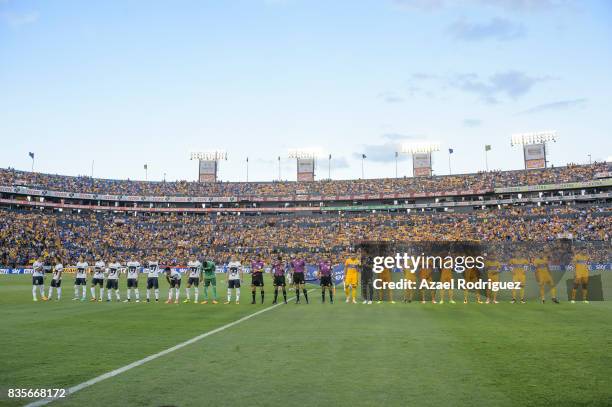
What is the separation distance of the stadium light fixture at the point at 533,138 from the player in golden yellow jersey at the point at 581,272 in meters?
66.1

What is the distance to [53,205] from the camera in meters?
81.2

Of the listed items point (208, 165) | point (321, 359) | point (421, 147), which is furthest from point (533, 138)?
point (321, 359)

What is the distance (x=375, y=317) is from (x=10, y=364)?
1075 cm

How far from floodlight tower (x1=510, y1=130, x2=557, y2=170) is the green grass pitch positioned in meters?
72.1

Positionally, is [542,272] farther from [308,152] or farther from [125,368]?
[308,152]

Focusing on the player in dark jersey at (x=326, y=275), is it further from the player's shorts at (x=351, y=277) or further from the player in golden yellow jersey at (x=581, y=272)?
the player in golden yellow jersey at (x=581, y=272)

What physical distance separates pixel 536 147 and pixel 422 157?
19.3 metres

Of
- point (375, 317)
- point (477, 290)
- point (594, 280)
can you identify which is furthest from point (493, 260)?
point (375, 317)

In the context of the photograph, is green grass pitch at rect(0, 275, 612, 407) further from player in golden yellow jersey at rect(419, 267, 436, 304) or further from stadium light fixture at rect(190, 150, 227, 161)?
stadium light fixture at rect(190, 150, 227, 161)

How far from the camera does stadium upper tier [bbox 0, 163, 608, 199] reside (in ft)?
249

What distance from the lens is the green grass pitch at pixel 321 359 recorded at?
20.5ft

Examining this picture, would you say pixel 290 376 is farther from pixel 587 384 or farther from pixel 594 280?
pixel 594 280

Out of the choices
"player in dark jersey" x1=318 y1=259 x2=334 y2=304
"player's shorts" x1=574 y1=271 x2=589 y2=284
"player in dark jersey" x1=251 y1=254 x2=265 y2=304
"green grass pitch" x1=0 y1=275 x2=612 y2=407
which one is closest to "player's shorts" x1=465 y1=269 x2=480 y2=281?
"player's shorts" x1=574 y1=271 x2=589 y2=284

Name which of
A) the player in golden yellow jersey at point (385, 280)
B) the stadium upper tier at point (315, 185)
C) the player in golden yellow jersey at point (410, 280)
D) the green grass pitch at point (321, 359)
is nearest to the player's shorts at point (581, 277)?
the green grass pitch at point (321, 359)
